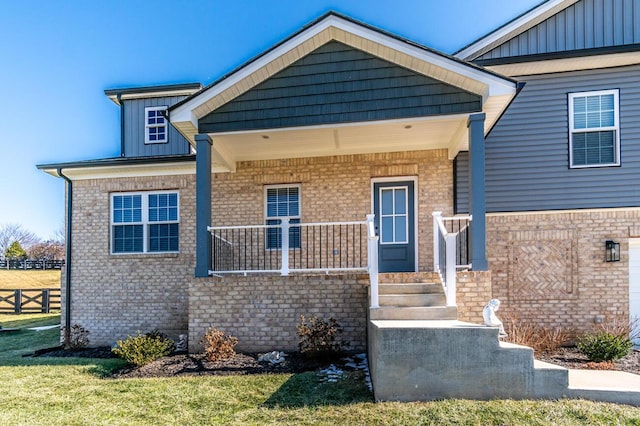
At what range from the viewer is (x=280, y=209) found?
30.5ft

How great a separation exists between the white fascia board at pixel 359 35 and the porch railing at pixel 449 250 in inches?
89.7

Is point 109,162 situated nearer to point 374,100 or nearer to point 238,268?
point 238,268

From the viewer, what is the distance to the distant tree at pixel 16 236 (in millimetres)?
53125

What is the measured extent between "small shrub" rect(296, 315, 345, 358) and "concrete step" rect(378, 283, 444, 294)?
1045 mm

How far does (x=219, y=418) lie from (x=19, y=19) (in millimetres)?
14442

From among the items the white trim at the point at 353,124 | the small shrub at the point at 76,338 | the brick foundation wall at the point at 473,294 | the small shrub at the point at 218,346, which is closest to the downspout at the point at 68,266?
the small shrub at the point at 76,338

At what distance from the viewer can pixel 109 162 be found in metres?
9.56

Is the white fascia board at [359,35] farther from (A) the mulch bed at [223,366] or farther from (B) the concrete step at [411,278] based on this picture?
(A) the mulch bed at [223,366]

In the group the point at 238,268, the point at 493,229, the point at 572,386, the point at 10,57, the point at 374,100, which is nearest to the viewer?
the point at 572,386

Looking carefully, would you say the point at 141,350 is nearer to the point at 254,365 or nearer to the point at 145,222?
the point at 254,365

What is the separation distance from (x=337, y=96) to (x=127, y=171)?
5.92 m

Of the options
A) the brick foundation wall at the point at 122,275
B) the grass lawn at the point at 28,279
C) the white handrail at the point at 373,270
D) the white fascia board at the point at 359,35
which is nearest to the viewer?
the white handrail at the point at 373,270

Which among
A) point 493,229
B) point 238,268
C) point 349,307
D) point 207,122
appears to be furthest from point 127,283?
point 493,229

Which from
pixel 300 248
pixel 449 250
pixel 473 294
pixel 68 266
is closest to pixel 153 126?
pixel 68 266
